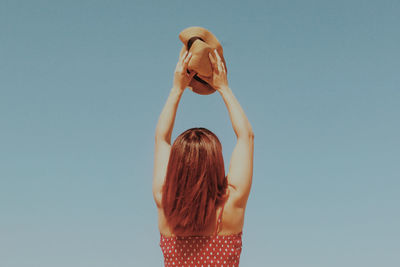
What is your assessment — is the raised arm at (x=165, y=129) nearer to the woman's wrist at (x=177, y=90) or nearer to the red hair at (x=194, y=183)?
the woman's wrist at (x=177, y=90)

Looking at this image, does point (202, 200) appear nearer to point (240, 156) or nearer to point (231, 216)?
point (231, 216)

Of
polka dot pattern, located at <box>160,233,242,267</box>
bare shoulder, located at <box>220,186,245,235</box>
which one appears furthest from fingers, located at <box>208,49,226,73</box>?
polka dot pattern, located at <box>160,233,242,267</box>

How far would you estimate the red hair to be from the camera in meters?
3.91

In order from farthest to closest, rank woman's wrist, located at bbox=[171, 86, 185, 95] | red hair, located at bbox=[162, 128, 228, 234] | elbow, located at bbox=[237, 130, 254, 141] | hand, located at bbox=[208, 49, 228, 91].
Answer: hand, located at bbox=[208, 49, 228, 91] < woman's wrist, located at bbox=[171, 86, 185, 95] < elbow, located at bbox=[237, 130, 254, 141] < red hair, located at bbox=[162, 128, 228, 234]

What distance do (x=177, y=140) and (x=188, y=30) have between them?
1375mm

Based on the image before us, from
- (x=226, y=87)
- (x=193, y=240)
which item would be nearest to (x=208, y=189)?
(x=193, y=240)

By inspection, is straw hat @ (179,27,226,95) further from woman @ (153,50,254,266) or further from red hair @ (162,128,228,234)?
red hair @ (162,128,228,234)

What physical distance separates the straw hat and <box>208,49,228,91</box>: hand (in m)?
0.04

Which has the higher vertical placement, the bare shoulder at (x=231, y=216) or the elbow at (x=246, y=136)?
the elbow at (x=246, y=136)

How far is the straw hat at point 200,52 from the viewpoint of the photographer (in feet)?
15.4

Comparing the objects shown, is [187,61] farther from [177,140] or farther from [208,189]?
[208,189]

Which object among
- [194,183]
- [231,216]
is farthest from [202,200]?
[231,216]

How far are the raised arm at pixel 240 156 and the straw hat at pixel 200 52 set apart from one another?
1.23 ft

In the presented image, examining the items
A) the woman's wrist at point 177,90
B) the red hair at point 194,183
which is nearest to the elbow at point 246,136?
the red hair at point 194,183
